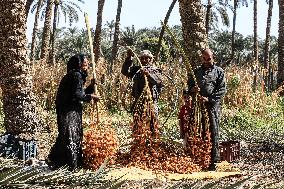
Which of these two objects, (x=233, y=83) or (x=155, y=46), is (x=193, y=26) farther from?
(x=155, y=46)

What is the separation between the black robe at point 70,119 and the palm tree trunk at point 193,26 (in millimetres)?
2773

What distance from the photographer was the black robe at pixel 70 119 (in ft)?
19.0

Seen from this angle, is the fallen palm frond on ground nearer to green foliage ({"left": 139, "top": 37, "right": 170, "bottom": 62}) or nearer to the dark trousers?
the dark trousers

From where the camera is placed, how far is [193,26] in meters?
8.22

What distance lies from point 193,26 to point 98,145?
10.1ft

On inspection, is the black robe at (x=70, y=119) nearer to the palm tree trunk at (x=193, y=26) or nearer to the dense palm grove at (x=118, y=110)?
the dense palm grove at (x=118, y=110)

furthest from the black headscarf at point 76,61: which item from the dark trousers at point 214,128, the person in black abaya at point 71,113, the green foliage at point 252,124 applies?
the green foliage at point 252,124

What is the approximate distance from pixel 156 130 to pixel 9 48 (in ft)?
7.42

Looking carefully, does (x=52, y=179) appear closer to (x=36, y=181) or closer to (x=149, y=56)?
(x=36, y=181)

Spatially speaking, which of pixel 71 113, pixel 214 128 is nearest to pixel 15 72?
pixel 71 113

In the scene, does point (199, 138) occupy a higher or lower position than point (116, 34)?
lower

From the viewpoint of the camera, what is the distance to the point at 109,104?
1443 centimetres

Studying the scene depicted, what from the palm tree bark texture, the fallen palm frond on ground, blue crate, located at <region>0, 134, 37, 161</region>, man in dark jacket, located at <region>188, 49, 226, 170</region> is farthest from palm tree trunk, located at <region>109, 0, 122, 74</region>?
the fallen palm frond on ground

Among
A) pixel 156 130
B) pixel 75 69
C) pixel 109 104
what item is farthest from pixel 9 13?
pixel 109 104
